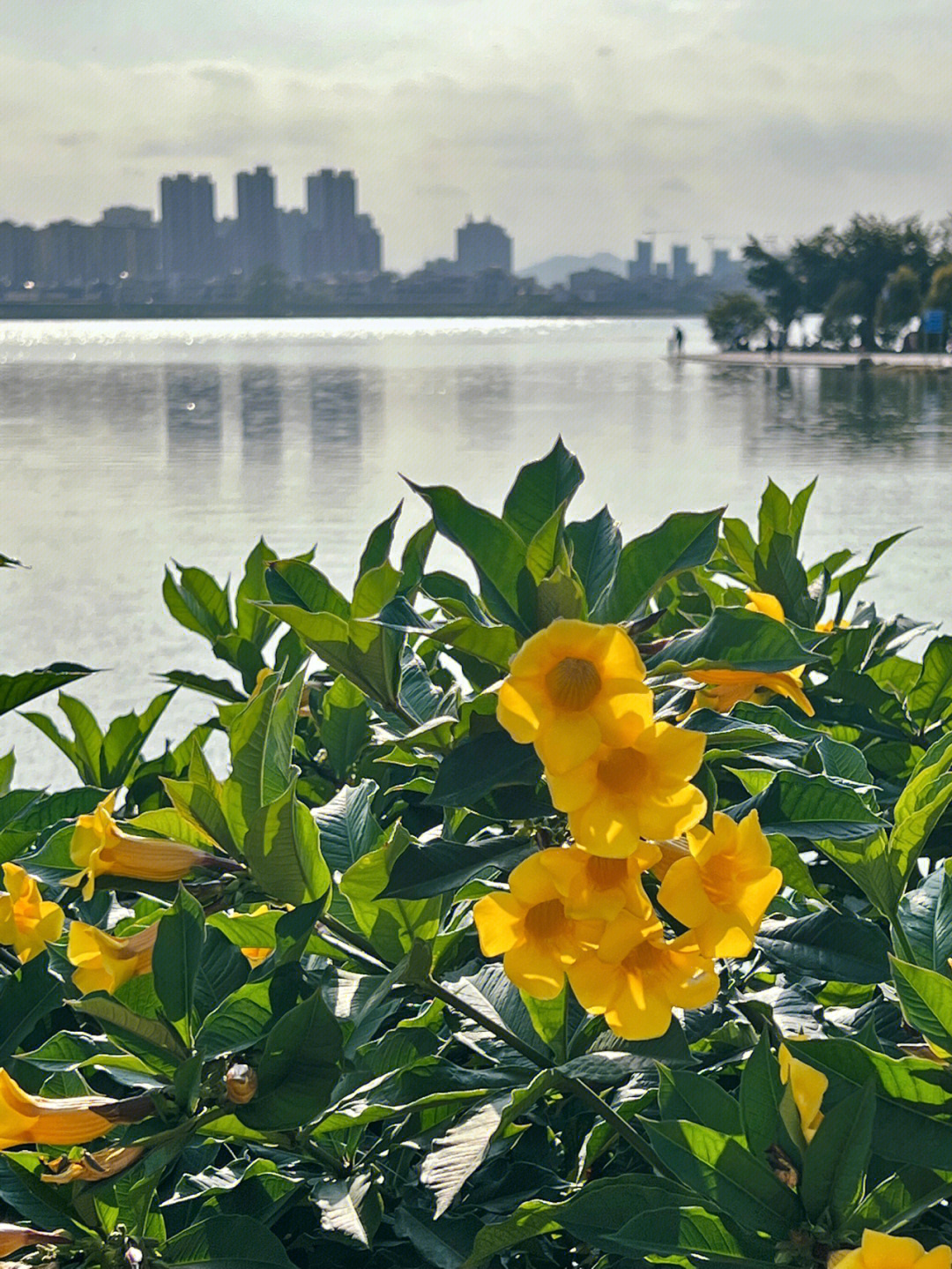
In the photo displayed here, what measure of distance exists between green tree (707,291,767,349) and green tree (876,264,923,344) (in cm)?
398

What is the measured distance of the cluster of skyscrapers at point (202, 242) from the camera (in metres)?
66.3

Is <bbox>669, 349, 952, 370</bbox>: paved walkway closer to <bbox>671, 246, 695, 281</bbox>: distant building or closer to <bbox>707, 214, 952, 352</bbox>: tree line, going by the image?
<bbox>707, 214, 952, 352</bbox>: tree line

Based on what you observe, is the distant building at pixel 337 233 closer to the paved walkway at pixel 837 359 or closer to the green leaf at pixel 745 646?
the paved walkway at pixel 837 359

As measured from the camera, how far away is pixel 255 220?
261ft

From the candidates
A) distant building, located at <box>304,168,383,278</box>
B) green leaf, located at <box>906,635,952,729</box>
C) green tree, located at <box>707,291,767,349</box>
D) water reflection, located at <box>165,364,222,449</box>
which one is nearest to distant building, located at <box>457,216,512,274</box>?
distant building, located at <box>304,168,383,278</box>

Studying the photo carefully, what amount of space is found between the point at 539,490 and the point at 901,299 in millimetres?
34832

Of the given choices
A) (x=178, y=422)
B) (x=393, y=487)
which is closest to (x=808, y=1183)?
(x=393, y=487)

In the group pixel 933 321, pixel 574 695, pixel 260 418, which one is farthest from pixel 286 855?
pixel 933 321

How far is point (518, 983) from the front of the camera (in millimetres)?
543

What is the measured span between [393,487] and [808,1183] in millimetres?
6768

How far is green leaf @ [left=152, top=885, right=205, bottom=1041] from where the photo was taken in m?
0.57

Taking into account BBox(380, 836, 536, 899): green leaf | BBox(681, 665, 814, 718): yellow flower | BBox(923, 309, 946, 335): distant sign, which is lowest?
BBox(380, 836, 536, 899): green leaf

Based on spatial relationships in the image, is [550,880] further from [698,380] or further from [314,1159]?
[698,380]

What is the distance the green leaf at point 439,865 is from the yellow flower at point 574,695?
0.10 meters
